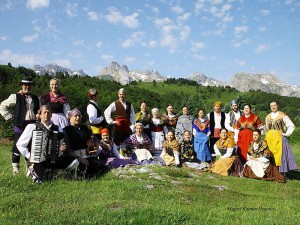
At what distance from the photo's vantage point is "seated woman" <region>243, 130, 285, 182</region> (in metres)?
8.57

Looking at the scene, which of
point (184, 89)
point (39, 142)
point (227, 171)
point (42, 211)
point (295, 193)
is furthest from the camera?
point (184, 89)

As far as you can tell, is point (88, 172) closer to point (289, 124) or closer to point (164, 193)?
point (164, 193)

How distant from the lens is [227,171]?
8664 mm

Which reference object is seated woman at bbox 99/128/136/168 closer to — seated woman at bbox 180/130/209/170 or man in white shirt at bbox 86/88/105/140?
man in white shirt at bbox 86/88/105/140

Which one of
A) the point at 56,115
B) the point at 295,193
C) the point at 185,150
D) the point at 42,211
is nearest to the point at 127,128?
the point at 185,150

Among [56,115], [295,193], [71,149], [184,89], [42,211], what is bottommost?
[295,193]

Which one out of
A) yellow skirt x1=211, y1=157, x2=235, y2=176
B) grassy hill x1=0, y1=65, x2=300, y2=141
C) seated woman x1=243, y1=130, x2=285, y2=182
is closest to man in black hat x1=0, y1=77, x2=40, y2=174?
yellow skirt x1=211, y1=157, x2=235, y2=176

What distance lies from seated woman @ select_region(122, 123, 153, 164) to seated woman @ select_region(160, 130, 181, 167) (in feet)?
1.44

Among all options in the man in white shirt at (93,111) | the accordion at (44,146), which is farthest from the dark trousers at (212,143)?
the accordion at (44,146)

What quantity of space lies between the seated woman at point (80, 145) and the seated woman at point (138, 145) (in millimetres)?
1951

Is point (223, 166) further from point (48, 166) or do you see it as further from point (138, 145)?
point (48, 166)

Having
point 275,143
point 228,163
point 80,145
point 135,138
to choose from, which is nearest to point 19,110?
point 80,145

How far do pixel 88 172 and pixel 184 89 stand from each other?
11620cm

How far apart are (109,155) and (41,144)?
260cm
